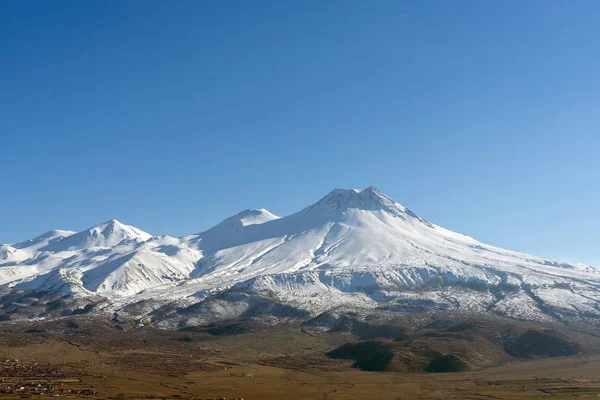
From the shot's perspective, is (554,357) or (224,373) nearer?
(224,373)

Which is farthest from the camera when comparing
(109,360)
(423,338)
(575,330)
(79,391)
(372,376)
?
(575,330)

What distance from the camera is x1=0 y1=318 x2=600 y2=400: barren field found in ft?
340

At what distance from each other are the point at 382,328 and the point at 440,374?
68.3m

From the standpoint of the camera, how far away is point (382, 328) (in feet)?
650

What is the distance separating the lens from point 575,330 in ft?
623

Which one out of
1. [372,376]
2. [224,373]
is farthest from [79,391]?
[372,376]

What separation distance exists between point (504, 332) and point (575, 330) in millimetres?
33562

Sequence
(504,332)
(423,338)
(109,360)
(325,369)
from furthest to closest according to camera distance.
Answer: (504,332) < (423,338) < (109,360) < (325,369)

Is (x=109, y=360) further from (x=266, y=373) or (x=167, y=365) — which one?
(x=266, y=373)

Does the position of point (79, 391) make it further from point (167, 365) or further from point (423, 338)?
point (423, 338)

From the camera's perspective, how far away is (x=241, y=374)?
424 ft

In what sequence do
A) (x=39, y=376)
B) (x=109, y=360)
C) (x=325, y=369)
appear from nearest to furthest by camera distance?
(x=39, y=376) < (x=325, y=369) < (x=109, y=360)

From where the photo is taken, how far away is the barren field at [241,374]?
103625 mm

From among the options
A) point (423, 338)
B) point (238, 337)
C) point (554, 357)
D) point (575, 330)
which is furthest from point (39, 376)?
point (575, 330)
